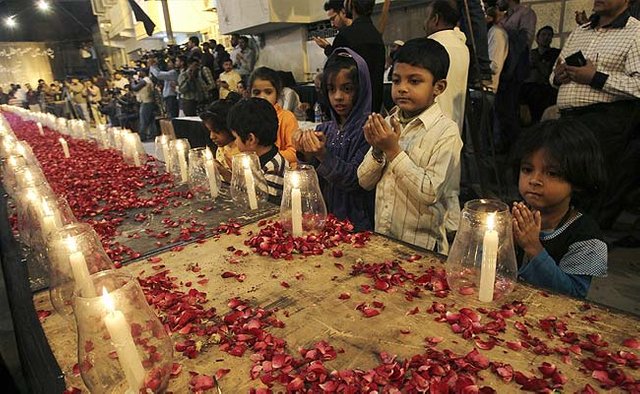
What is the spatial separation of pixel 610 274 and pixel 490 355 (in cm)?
254

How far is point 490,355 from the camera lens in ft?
2.77

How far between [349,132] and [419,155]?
0.50 meters

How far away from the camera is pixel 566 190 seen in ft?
4.57

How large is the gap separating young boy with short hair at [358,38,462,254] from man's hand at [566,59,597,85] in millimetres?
1520

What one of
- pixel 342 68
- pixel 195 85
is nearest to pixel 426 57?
pixel 342 68

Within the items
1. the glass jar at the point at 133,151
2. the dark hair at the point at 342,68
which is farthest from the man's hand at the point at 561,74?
the glass jar at the point at 133,151

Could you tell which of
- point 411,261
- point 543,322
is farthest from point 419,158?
point 543,322

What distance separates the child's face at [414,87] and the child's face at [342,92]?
0.31 metres

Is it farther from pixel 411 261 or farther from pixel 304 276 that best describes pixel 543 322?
pixel 304 276

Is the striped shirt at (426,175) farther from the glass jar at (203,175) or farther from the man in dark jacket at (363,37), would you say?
the man in dark jacket at (363,37)

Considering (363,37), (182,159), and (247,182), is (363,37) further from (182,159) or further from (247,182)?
(247,182)

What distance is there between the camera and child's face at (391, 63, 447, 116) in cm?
180

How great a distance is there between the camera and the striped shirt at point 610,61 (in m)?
2.68

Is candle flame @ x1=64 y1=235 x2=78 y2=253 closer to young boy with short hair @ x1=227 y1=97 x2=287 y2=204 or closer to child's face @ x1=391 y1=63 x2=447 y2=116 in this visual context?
young boy with short hair @ x1=227 y1=97 x2=287 y2=204
